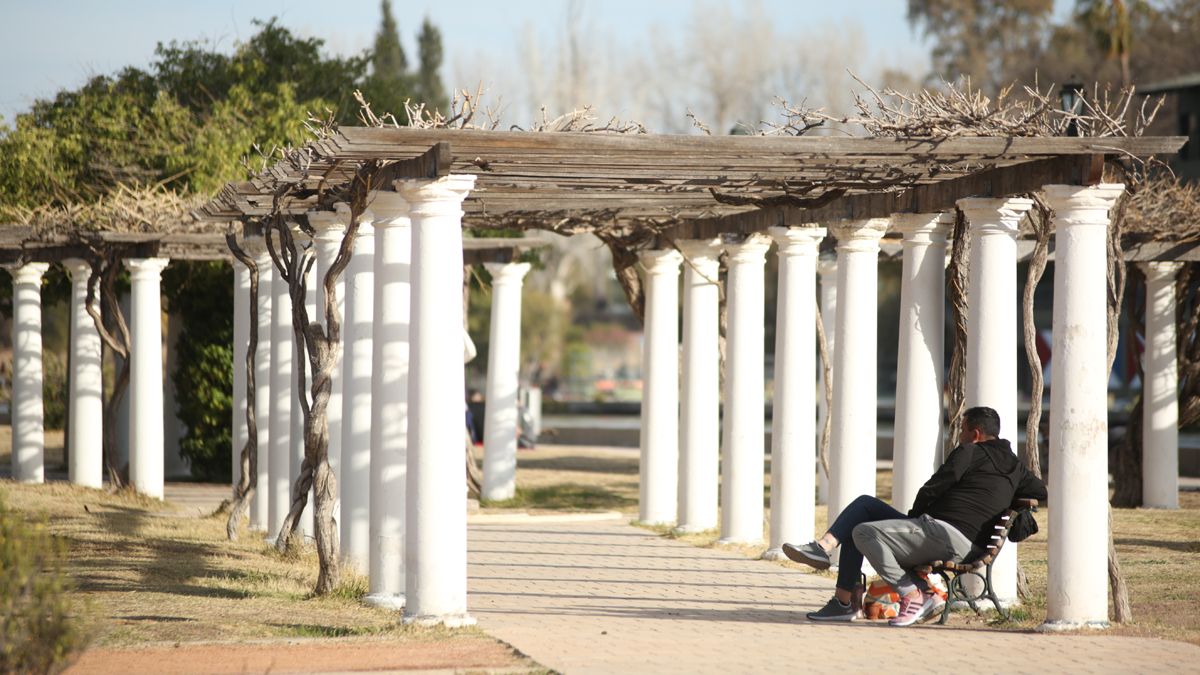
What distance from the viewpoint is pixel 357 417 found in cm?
1097

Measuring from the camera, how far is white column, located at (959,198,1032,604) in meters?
9.97

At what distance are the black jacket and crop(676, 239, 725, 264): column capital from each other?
5.38m

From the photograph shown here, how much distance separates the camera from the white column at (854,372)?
39.5 ft

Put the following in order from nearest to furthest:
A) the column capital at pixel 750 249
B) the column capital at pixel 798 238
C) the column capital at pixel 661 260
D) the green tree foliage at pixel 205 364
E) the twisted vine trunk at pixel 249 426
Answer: the column capital at pixel 798 238 < the column capital at pixel 750 249 < the twisted vine trunk at pixel 249 426 < the column capital at pixel 661 260 < the green tree foliage at pixel 205 364

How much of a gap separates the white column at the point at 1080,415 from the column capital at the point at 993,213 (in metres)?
0.66

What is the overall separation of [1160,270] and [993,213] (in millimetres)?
8965

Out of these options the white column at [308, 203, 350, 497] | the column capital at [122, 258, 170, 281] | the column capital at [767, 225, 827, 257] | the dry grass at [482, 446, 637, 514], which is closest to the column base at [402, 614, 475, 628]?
the white column at [308, 203, 350, 497]

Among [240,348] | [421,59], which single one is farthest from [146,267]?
[421,59]

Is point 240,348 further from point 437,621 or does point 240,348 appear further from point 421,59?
point 421,59

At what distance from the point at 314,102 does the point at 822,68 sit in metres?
28.3

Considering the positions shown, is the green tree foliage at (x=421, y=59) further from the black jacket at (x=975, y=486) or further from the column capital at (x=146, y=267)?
the black jacket at (x=975, y=486)

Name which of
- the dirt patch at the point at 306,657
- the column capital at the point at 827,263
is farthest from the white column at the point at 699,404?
the dirt patch at the point at 306,657

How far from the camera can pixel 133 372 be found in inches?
741

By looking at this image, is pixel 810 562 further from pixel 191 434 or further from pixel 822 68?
pixel 822 68
